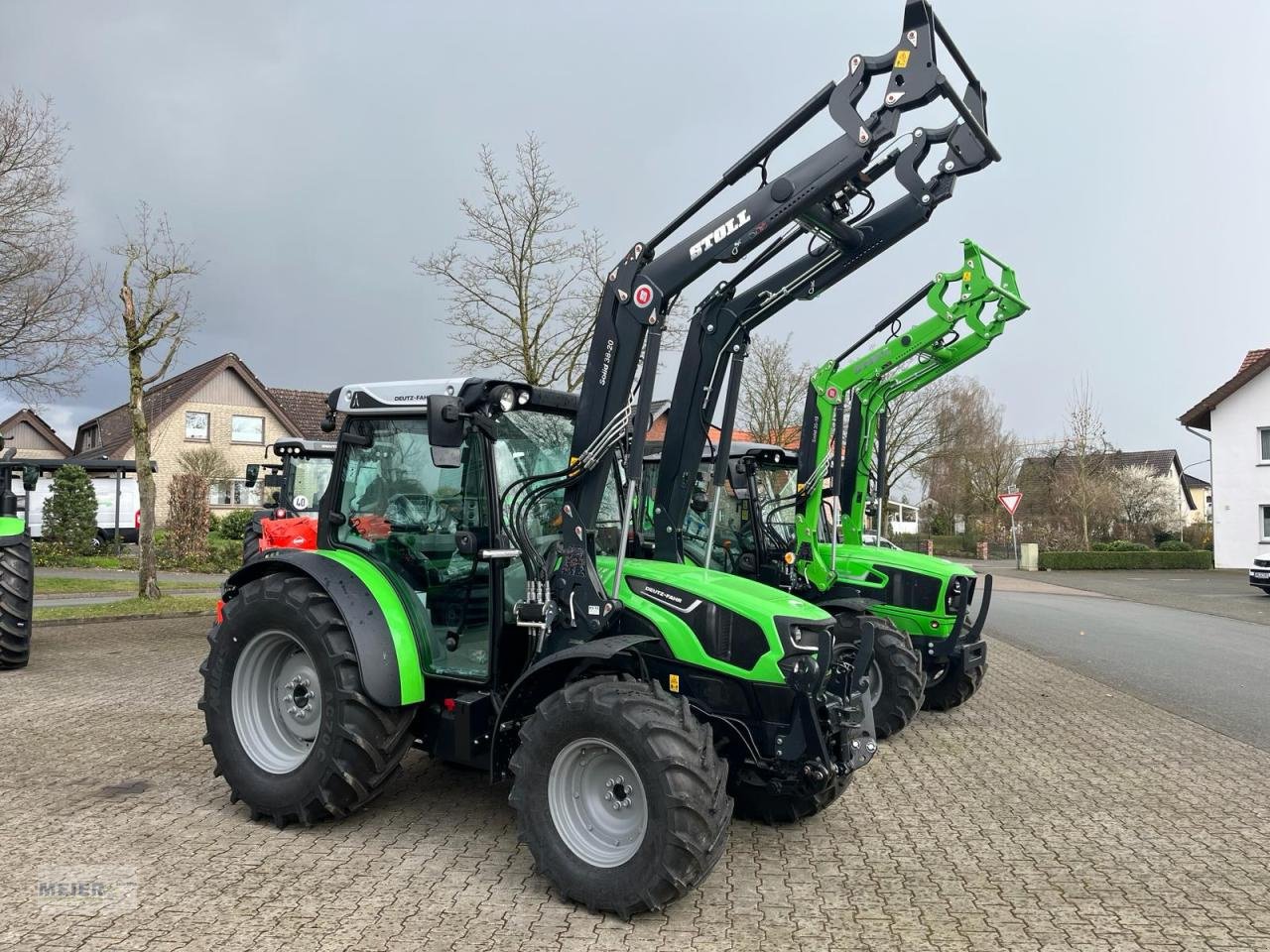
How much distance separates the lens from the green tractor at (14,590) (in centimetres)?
935

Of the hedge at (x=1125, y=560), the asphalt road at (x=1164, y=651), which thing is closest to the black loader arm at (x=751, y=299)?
the asphalt road at (x=1164, y=651)

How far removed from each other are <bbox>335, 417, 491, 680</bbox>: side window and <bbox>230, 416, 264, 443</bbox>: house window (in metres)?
37.3

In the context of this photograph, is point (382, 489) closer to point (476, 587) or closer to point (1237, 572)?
point (476, 587)

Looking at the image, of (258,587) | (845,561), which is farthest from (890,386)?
(258,587)

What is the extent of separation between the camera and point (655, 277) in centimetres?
473

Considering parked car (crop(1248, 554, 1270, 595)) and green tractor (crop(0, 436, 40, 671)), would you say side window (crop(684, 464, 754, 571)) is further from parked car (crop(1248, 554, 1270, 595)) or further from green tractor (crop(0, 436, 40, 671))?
parked car (crop(1248, 554, 1270, 595))

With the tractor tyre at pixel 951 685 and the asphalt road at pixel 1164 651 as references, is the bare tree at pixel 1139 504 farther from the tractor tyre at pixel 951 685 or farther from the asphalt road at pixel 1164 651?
the tractor tyre at pixel 951 685

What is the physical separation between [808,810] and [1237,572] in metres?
35.6

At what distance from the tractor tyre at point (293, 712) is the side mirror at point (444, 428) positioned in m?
1.07

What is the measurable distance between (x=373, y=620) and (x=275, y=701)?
37.7 inches

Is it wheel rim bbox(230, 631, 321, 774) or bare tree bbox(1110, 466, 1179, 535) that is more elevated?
bare tree bbox(1110, 466, 1179, 535)

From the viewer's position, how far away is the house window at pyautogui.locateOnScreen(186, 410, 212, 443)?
38.8m

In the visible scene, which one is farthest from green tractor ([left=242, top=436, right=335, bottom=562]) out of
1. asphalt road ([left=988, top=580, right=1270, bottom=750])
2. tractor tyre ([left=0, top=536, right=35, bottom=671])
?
asphalt road ([left=988, top=580, right=1270, bottom=750])

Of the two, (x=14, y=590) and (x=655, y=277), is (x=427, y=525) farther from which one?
(x=14, y=590)
